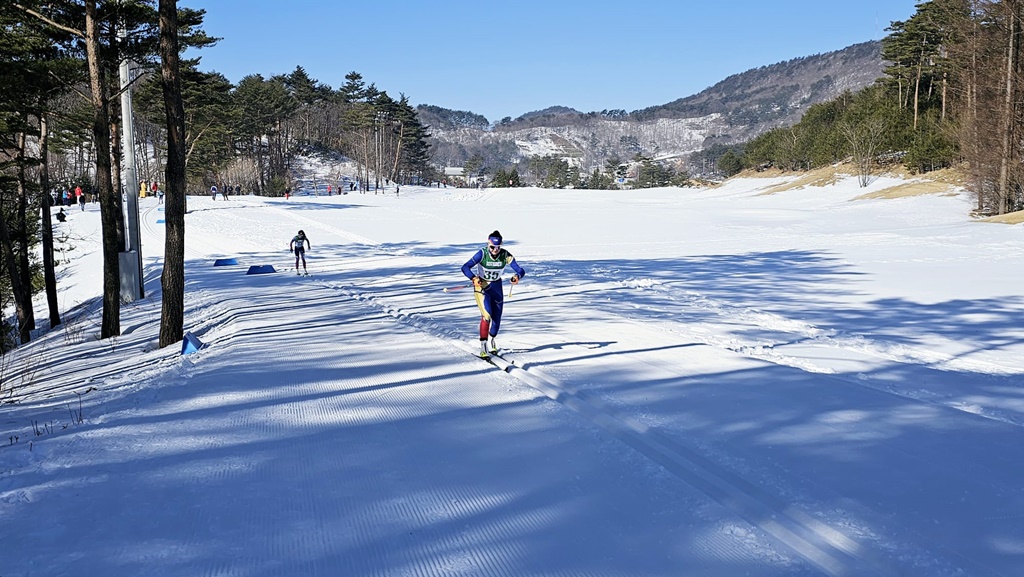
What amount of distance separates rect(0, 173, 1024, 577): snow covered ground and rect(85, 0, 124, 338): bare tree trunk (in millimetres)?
952

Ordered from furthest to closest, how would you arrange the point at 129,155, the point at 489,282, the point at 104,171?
the point at 129,155 < the point at 104,171 < the point at 489,282

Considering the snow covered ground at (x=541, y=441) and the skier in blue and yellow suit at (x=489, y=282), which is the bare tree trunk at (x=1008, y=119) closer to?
the snow covered ground at (x=541, y=441)

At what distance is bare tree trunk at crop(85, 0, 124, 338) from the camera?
14180 mm

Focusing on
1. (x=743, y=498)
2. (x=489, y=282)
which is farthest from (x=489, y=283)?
(x=743, y=498)

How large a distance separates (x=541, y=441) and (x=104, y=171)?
13.8 m

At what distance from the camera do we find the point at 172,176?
11.3 metres

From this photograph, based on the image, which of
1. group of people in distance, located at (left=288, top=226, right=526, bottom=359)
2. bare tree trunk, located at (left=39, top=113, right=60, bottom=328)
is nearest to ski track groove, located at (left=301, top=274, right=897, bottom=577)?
group of people in distance, located at (left=288, top=226, right=526, bottom=359)

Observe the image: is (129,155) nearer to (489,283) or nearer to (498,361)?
(489,283)

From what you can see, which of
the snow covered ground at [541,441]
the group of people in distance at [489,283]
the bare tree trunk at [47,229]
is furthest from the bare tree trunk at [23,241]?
the group of people in distance at [489,283]

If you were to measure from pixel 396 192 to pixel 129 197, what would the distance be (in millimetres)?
63311

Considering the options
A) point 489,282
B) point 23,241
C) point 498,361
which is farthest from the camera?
point 23,241

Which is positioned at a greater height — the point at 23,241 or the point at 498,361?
the point at 23,241

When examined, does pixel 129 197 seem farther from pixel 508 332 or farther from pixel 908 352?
pixel 908 352

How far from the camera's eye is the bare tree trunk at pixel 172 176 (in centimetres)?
1094
